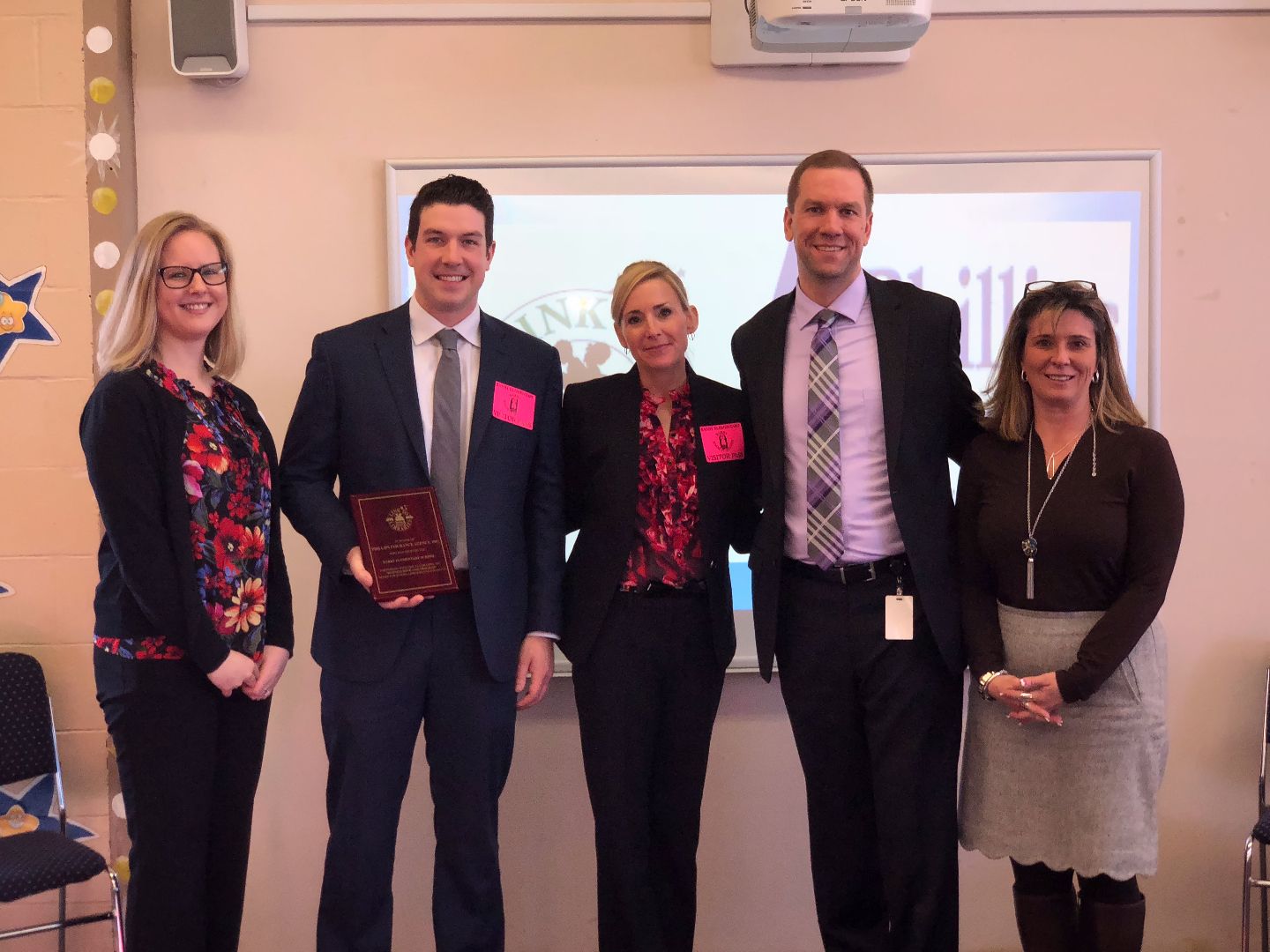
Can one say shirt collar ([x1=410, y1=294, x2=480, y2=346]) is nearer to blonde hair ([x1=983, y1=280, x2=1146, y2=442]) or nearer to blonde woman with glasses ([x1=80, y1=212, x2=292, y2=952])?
blonde woman with glasses ([x1=80, y1=212, x2=292, y2=952])

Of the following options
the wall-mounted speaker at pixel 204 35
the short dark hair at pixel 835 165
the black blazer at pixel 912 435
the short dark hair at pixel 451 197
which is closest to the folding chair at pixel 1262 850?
the black blazer at pixel 912 435

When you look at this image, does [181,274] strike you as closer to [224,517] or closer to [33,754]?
[224,517]

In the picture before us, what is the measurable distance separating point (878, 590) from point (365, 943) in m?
1.37

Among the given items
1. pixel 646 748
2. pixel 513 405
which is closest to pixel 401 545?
pixel 513 405

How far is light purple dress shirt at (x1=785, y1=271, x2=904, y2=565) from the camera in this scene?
2340mm

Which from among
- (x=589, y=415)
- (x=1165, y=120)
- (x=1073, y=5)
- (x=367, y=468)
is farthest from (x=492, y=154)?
(x=1165, y=120)

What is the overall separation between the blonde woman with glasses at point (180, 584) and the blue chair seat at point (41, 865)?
657 millimetres

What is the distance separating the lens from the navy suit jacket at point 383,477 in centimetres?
230

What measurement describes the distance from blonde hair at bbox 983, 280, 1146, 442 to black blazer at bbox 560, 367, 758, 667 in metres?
0.60

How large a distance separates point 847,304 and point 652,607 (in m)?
0.83

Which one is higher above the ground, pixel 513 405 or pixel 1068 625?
pixel 513 405

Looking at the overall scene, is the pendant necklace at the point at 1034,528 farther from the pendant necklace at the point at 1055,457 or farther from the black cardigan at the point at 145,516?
the black cardigan at the point at 145,516

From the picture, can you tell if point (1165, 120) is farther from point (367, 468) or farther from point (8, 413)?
point (8, 413)

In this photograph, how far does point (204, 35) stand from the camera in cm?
299
